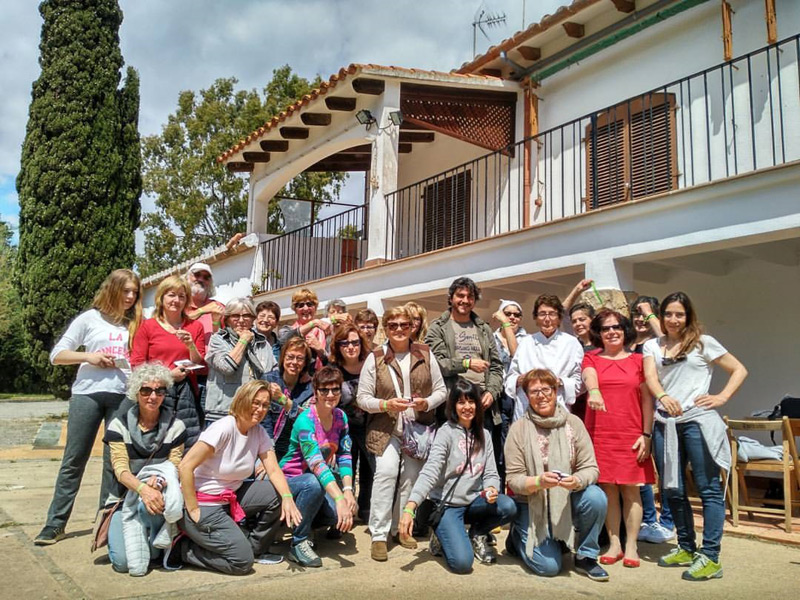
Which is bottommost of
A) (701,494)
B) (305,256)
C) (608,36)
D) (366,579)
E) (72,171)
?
(366,579)

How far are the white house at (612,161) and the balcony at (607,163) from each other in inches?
1.1

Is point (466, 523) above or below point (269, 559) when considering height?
above

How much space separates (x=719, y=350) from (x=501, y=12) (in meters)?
8.62

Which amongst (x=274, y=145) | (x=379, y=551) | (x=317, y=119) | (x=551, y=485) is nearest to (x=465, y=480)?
(x=551, y=485)

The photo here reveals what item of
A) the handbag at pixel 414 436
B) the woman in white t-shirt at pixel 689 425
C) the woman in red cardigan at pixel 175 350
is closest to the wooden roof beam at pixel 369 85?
the woman in red cardigan at pixel 175 350

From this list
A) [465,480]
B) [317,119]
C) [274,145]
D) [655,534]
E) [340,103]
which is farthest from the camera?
[274,145]

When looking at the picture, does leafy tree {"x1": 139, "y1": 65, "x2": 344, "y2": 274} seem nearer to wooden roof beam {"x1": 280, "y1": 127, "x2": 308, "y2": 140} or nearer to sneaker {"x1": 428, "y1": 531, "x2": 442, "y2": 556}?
wooden roof beam {"x1": 280, "y1": 127, "x2": 308, "y2": 140}

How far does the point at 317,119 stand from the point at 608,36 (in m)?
4.52

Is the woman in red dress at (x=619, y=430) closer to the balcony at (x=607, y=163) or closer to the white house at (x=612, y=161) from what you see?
the white house at (x=612, y=161)

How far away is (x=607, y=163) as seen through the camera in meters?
8.51

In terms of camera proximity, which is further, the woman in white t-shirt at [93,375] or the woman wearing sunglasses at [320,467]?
the woman in white t-shirt at [93,375]

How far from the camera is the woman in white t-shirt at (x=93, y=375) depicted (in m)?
4.28

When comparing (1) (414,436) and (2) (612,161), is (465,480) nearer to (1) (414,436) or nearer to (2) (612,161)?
(1) (414,436)

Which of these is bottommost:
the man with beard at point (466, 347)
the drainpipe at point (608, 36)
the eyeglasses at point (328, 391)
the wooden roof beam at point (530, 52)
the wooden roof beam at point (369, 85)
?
the eyeglasses at point (328, 391)
